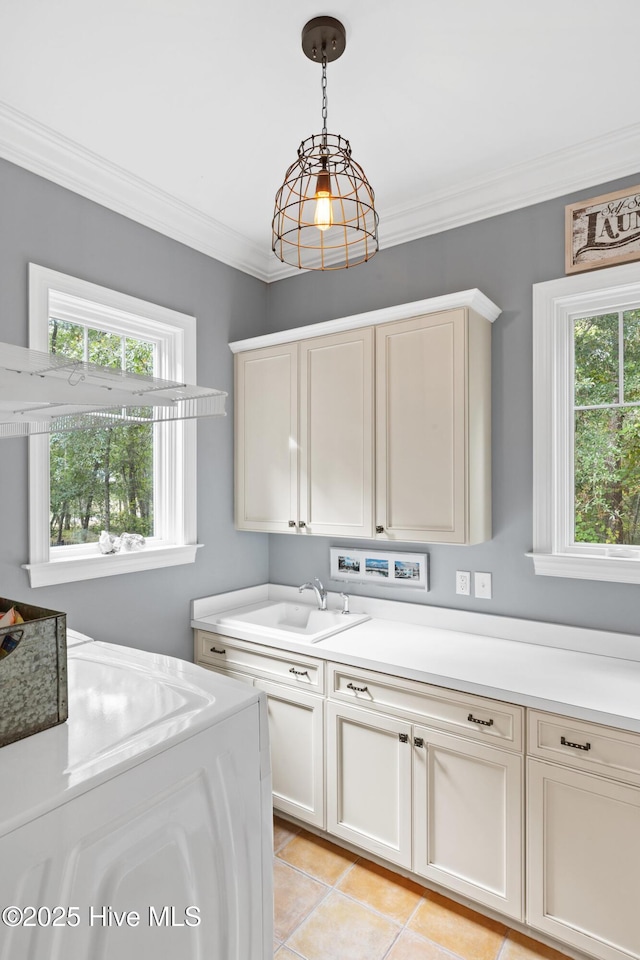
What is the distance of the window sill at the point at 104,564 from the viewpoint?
2062mm

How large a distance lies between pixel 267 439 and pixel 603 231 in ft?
5.45

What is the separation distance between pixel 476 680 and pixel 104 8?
2.23 metres

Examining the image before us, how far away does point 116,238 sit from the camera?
2.37 m

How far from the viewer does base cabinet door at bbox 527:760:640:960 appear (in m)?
1.61

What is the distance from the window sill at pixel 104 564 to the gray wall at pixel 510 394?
39.2 inches

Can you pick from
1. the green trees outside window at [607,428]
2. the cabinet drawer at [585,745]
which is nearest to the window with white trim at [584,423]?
the green trees outside window at [607,428]

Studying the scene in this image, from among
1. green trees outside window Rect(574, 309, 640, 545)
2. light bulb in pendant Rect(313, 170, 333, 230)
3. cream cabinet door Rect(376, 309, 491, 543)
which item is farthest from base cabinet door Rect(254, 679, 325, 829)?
light bulb in pendant Rect(313, 170, 333, 230)

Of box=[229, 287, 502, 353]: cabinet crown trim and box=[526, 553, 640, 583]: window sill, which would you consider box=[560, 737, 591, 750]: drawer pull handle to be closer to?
box=[526, 553, 640, 583]: window sill

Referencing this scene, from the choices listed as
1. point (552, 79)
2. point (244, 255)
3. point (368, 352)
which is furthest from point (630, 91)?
point (244, 255)

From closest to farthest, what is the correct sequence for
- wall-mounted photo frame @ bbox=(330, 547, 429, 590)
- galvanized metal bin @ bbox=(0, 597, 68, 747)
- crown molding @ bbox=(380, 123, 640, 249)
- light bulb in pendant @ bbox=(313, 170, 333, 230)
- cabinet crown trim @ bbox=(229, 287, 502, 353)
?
galvanized metal bin @ bbox=(0, 597, 68, 747), light bulb in pendant @ bbox=(313, 170, 333, 230), crown molding @ bbox=(380, 123, 640, 249), cabinet crown trim @ bbox=(229, 287, 502, 353), wall-mounted photo frame @ bbox=(330, 547, 429, 590)

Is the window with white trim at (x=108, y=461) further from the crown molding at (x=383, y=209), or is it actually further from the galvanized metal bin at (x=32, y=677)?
the galvanized metal bin at (x=32, y=677)

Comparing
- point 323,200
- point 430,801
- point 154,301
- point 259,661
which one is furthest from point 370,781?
point 154,301

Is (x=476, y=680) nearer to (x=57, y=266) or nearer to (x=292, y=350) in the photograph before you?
(x=292, y=350)

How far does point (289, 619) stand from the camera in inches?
116
